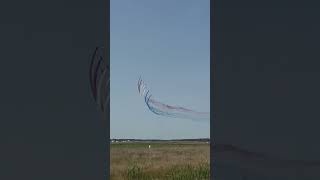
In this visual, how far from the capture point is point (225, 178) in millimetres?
5047

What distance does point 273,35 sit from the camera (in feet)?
16.6

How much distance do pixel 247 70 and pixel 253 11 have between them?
68cm

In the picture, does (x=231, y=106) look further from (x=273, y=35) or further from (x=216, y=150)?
(x=273, y=35)
